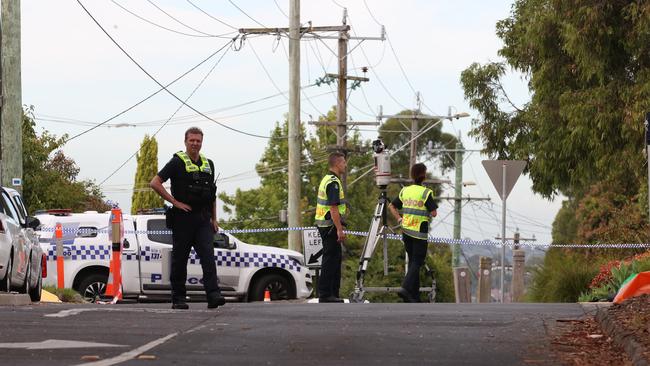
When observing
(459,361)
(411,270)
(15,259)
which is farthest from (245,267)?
(459,361)

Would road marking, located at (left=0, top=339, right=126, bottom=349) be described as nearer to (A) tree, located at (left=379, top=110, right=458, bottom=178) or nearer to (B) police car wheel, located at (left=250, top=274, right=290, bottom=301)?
(B) police car wheel, located at (left=250, top=274, right=290, bottom=301)

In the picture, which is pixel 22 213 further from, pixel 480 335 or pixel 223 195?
pixel 223 195

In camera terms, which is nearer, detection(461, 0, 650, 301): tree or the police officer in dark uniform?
the police officer in dark uniform

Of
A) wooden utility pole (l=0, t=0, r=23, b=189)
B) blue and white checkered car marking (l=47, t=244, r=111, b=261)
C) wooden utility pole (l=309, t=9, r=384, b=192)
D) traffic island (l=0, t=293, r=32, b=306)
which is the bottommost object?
traffic island (l=0, t=293, r=32, b=306)

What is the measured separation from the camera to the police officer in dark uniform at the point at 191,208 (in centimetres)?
1416

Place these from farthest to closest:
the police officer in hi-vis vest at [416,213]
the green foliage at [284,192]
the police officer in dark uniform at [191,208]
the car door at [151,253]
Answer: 1. the green foliage at [284,192]
2. the car door at [151,253]
3. the police officer in hi-vis vest at [416,213]
4. the police officer in dark uniform at [191,208]

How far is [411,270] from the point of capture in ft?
62.4

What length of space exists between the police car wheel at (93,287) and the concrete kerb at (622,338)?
1268cm

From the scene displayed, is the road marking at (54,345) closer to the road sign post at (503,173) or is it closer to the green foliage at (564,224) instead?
the road sign post at (503,173)

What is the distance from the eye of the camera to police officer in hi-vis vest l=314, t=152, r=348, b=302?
1764 centimetres

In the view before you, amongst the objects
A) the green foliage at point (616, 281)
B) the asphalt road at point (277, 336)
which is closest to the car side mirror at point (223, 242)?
the green foliage at point (616, 281)

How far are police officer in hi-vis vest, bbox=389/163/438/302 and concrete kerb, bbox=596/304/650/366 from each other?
5905 millimetres

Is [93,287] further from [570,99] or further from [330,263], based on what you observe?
[570,99]

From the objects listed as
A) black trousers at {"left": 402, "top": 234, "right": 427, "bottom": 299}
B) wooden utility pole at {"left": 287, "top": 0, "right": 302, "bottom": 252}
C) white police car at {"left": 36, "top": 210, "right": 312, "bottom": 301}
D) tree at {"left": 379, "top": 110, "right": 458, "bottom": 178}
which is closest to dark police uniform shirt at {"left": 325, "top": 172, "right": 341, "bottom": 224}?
black trousers at {"left": 402, "top": 234, "right": 427, "bottom": 299}
